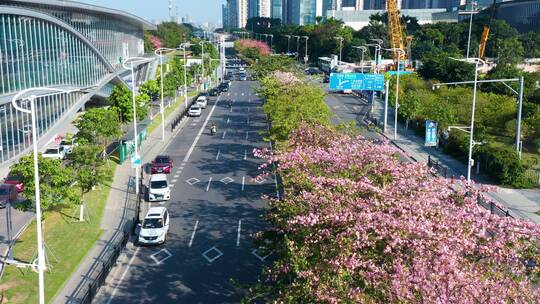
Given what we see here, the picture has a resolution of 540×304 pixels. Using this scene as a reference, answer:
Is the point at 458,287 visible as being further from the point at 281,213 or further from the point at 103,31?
the point at 103,31

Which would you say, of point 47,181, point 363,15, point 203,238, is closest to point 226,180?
point 203,238

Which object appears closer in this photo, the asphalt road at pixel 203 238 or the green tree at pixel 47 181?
the asphalt road at pixel 203 238

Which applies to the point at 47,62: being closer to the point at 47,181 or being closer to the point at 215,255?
the point at 47,181

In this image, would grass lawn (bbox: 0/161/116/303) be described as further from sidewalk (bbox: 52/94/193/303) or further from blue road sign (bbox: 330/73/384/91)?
blue road sign (bbox: 330/73/384/91)

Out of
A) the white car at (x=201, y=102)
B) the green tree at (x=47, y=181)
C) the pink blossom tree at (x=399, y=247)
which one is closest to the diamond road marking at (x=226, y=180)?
the green tree at (x=47, y=181)

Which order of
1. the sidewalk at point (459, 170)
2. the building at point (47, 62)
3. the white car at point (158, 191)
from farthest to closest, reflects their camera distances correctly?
1. the building at point (47, 62)
2. the white car at point (158, 191)
3. the sidewalk at point (459, 170)

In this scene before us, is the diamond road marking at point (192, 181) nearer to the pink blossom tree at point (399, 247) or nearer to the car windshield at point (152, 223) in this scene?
the car windshield at point (152, 223)
